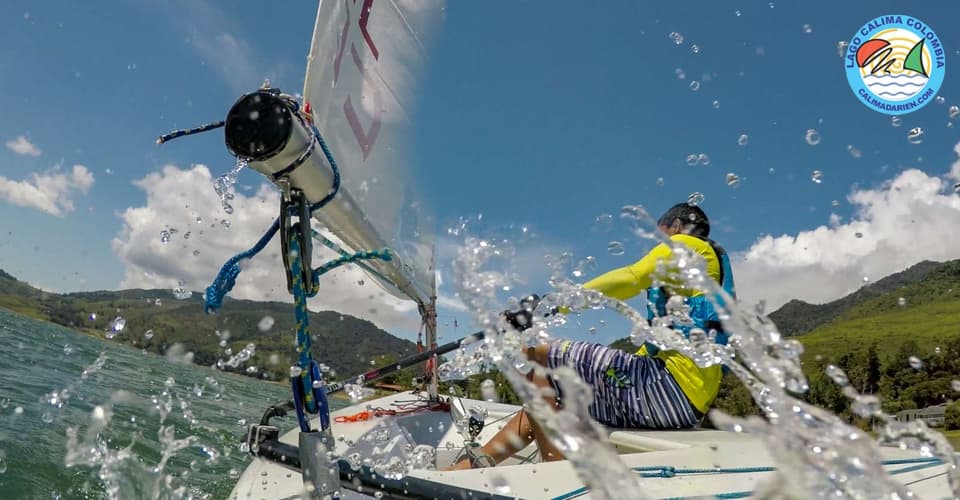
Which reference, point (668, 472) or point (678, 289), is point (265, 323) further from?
point (678, 289)

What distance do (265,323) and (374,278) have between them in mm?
2121

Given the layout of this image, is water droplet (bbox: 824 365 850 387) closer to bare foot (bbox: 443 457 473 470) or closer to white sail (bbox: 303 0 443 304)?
Result: bare foot (bbox: 443 457 473 470)

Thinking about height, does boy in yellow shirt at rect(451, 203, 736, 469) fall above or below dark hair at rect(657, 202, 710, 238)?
below

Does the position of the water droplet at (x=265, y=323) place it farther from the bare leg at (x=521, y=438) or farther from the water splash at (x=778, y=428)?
the bare leg at (x=521, y=438)

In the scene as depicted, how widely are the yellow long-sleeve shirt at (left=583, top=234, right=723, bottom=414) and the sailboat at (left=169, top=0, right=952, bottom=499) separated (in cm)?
25

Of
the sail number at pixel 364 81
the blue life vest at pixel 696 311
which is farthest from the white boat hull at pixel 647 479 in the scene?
the sail number at pixel 364 81

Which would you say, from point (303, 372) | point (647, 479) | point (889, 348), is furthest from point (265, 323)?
point (889, 348)

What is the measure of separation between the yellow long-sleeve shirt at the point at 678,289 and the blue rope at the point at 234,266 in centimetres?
120

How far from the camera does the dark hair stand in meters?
3.04

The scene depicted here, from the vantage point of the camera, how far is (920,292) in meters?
144

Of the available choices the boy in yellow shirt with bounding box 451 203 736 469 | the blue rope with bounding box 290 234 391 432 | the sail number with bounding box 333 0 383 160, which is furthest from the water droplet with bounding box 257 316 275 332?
the sail number with bounding box 333 0 383 160

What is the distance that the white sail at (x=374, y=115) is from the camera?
2879mm

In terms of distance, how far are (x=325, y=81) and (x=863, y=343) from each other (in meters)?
123

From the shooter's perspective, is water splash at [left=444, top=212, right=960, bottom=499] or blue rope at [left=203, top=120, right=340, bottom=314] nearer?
water splash at [left=444, top=212, right=960, bottom=499]
